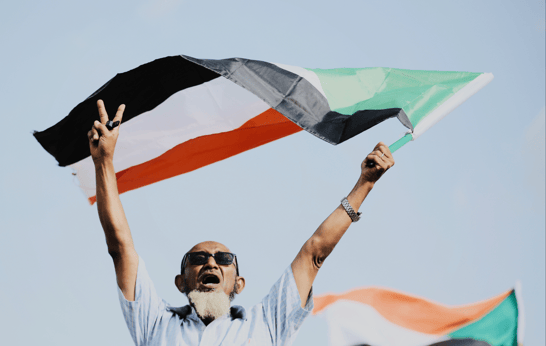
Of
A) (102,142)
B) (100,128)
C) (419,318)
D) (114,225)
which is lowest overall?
(419,318)

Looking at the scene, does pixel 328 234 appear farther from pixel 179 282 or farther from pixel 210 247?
pixel 179 282

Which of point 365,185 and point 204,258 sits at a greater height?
point 204,258

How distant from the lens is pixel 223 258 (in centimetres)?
514

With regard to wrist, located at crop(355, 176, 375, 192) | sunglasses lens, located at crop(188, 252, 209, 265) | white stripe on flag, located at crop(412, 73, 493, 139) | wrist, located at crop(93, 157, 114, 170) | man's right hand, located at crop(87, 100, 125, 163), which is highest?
man's right hand, located at crop(87, 100, 125, 163)

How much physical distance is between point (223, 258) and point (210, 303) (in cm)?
51

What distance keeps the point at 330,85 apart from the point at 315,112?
0.58 meters

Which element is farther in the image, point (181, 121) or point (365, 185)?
point (181, 121)

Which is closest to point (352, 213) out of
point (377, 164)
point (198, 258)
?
point (377, 164)

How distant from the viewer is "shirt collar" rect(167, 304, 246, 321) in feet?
15.2

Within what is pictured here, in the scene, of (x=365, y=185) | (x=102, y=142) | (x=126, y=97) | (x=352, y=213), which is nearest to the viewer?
(x=102, y=142)

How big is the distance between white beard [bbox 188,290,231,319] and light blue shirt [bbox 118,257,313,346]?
123 mm

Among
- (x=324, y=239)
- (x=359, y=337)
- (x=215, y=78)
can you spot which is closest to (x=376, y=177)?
(x=324, y=239)

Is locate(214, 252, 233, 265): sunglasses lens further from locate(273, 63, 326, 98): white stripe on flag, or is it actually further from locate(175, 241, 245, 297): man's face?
locate(273, 63, 326, 98): white stripe on flag

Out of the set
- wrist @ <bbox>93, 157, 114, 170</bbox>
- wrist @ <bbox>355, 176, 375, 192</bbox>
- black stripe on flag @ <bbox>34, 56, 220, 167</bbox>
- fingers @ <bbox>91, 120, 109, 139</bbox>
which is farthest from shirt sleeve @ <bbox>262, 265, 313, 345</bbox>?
black stripe on flag @ <bbox>34, 56, 220, 167</bbox>
